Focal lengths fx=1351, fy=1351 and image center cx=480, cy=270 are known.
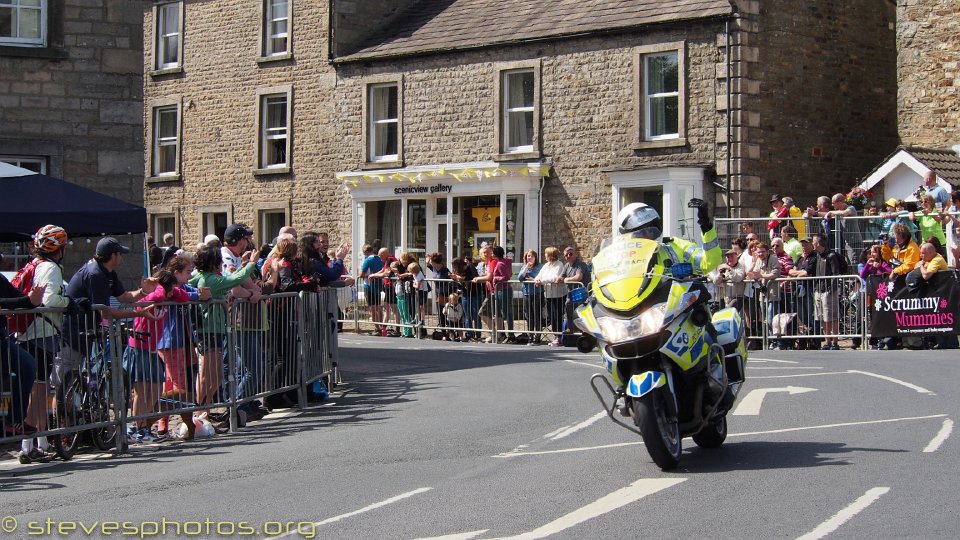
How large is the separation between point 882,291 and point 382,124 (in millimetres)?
18035

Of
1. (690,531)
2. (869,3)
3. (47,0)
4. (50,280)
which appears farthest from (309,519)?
(869,3)

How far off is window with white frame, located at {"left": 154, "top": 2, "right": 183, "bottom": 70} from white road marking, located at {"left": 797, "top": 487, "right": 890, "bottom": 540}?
35.1 m

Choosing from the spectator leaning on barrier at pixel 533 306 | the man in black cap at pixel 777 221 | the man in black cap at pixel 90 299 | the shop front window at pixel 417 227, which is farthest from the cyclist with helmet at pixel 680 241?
the shop front window at pixel 417 227

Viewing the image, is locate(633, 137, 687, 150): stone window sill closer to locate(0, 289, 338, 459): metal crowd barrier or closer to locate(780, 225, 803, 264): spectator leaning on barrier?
locate(780, 225, 803, 264): spectator leaning on barrier

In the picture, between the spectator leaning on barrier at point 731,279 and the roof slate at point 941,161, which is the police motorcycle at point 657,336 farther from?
the roof slate at point 941,161

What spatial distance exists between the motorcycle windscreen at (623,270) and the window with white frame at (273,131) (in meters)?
29.4

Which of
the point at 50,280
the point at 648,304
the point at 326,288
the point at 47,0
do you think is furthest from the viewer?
the point at 47,0

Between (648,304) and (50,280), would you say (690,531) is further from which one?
(50,280)

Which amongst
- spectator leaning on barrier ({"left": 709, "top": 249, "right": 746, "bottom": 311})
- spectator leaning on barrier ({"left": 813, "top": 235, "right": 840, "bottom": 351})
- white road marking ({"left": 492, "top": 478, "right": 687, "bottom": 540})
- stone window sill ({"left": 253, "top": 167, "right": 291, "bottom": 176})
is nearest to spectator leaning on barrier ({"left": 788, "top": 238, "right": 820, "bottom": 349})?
spectator leaning on barrier ({"left": 813, "top": 235, "right": 840, "bottom": 351})

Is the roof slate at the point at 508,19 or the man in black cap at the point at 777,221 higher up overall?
the roof slate at the point at 508,19

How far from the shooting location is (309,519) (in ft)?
26.6

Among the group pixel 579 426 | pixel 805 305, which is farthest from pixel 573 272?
A: pixel 579 426

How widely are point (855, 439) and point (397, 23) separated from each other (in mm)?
28256

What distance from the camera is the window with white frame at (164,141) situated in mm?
41094
